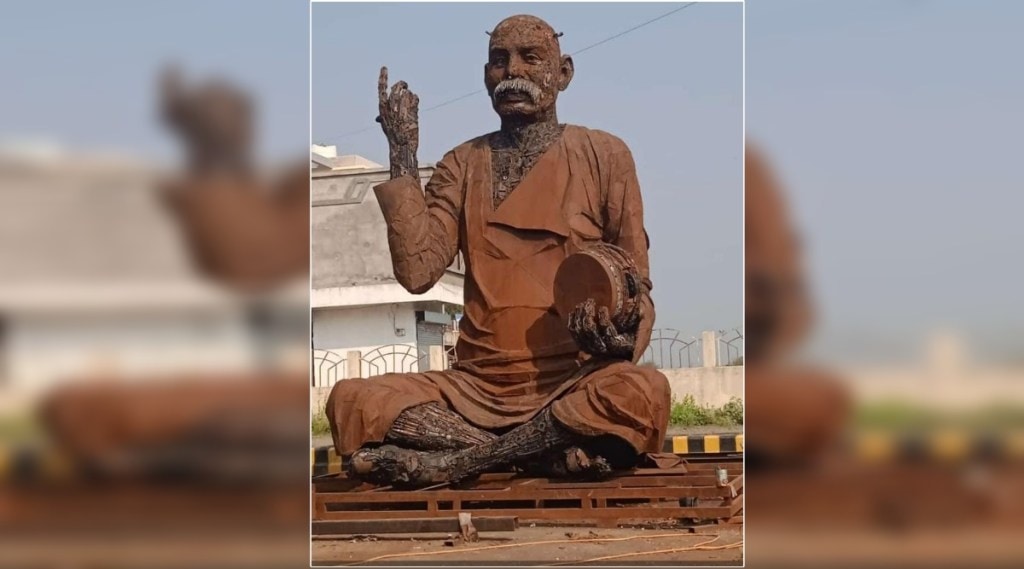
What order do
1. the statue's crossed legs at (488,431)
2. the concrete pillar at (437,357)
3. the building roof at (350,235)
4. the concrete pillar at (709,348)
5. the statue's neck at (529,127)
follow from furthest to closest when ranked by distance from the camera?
the building roof at (350,235) → the concrete pillar at (437,357) → the concrete pillar at (709,348) → the statue's neck at (529,127) → the statue's crossed legs at (488,431)

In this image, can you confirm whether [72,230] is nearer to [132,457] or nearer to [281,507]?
[132,457]

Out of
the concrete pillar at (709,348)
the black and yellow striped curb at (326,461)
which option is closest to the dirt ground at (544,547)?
the black and yellow striped curb at (326,461)

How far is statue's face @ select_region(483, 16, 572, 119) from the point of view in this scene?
6707 mm

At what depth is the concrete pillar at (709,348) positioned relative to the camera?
10195 millimetres

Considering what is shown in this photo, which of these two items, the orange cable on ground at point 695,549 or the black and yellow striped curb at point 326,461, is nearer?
the orange cable on ground at point 695,549

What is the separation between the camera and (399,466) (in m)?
6.19

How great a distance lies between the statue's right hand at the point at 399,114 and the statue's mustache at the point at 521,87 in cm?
55

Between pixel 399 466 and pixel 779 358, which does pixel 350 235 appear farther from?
pixel 779 358

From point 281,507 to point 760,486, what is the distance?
156 cm

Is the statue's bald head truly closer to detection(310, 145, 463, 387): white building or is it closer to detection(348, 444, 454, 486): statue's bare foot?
detection(348, 444, 454, 486): statue's bare foot

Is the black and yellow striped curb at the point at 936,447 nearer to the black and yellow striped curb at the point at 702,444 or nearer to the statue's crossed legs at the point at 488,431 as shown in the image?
the statue's crossed legs at the point at 488,431

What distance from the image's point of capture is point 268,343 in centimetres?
337

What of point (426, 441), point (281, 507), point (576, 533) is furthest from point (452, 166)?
point (281, 507)

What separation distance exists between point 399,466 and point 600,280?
4.16ft
